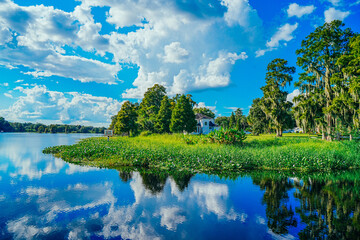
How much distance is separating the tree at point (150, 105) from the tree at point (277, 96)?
2719 cm

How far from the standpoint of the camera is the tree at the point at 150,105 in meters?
48.8

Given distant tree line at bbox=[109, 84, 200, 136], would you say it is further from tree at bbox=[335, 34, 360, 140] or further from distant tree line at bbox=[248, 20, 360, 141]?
tree at bbox=[335, 34, 360, 140]

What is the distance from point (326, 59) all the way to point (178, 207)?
2668 cm

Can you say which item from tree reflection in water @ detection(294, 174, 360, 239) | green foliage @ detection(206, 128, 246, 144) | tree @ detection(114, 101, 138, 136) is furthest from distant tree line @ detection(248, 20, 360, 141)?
tree @ detection(114, 101, 138, 136)

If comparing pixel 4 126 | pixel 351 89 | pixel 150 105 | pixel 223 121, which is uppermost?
pixel 150 105

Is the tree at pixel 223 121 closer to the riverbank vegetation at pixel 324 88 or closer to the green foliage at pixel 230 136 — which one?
the riverbank vegetation at pixel 324 88

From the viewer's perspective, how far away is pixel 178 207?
260 inches

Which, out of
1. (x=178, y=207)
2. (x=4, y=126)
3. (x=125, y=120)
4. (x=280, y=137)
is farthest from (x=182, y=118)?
(x=4, y=126)

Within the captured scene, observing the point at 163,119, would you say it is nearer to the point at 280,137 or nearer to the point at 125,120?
the point at 125,120

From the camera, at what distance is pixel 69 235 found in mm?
4809

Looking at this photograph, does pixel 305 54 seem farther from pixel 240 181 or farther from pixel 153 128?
pixel 153 128

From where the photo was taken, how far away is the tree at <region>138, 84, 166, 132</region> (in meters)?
48.8

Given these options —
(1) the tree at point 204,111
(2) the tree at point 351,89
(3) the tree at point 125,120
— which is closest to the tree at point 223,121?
(1) the tree at point 204,111

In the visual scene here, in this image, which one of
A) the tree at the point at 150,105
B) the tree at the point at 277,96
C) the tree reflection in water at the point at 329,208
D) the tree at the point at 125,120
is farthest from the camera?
the tree at the point at 150,105
